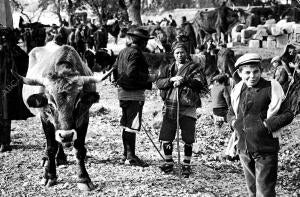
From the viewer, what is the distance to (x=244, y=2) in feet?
131

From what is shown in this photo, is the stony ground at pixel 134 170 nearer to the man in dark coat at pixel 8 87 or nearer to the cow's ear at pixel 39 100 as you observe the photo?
the man in dark coat at pixel 8 87

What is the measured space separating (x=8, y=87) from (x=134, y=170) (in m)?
2.95

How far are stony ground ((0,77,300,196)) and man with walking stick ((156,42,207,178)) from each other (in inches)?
19.1

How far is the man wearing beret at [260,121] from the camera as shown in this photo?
4.36 meters

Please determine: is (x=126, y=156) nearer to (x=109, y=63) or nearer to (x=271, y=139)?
(x=271, y=139)

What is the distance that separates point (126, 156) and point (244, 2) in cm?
3501

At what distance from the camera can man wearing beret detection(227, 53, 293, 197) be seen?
436 cm

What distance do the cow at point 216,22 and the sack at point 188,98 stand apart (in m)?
14.0

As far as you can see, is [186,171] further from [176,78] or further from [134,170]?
[176,78]

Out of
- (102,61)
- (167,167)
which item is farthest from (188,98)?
(102,61)

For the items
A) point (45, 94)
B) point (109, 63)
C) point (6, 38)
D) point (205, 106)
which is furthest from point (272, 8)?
point (45, 94)

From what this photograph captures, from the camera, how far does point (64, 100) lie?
5.44 meters

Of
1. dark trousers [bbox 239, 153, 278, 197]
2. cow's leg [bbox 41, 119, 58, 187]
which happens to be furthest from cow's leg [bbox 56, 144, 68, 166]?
dark trousers [bbox 239, 153, 278, 197]

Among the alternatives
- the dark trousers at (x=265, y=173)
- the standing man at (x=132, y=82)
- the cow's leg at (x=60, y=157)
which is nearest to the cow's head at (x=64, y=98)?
the standing man at (x=132, y=82)
